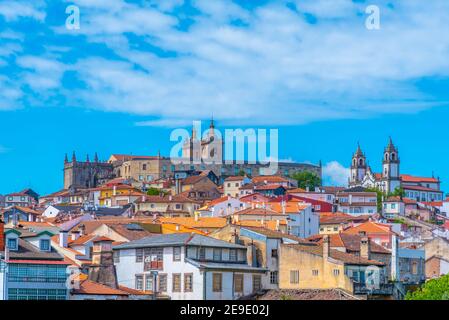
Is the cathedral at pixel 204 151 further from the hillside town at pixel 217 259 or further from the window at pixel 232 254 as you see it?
the window at pixel 232 254

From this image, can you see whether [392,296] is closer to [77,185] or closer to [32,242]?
[32,242]

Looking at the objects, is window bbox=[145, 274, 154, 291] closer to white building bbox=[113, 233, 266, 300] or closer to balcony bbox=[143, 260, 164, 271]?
white building bbox=[113, 233, 266, 300]

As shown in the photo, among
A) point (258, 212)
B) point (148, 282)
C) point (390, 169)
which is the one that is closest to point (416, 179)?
Result: point (390, 169)

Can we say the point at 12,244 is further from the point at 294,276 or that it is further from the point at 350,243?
the point at 350,243

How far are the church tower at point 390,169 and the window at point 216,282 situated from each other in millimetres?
90609

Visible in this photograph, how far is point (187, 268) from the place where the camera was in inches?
1378

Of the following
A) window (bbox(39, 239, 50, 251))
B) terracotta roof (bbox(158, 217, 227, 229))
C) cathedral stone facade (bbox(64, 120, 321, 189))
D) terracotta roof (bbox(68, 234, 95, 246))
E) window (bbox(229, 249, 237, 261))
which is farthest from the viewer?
cathedral stone facade (bbox(64, 120, 321, 189))

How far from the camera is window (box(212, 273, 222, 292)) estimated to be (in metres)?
34.8

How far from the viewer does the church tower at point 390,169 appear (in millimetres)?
126688

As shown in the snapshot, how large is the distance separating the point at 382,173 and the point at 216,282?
101 m

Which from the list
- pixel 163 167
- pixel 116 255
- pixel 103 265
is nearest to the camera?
pixel 103 265

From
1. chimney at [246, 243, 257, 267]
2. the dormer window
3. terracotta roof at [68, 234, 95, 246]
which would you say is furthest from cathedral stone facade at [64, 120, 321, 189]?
the dormer window

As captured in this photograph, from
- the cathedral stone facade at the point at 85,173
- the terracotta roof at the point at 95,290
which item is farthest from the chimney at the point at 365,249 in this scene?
the cathedral stone facade at the point at 85,173
